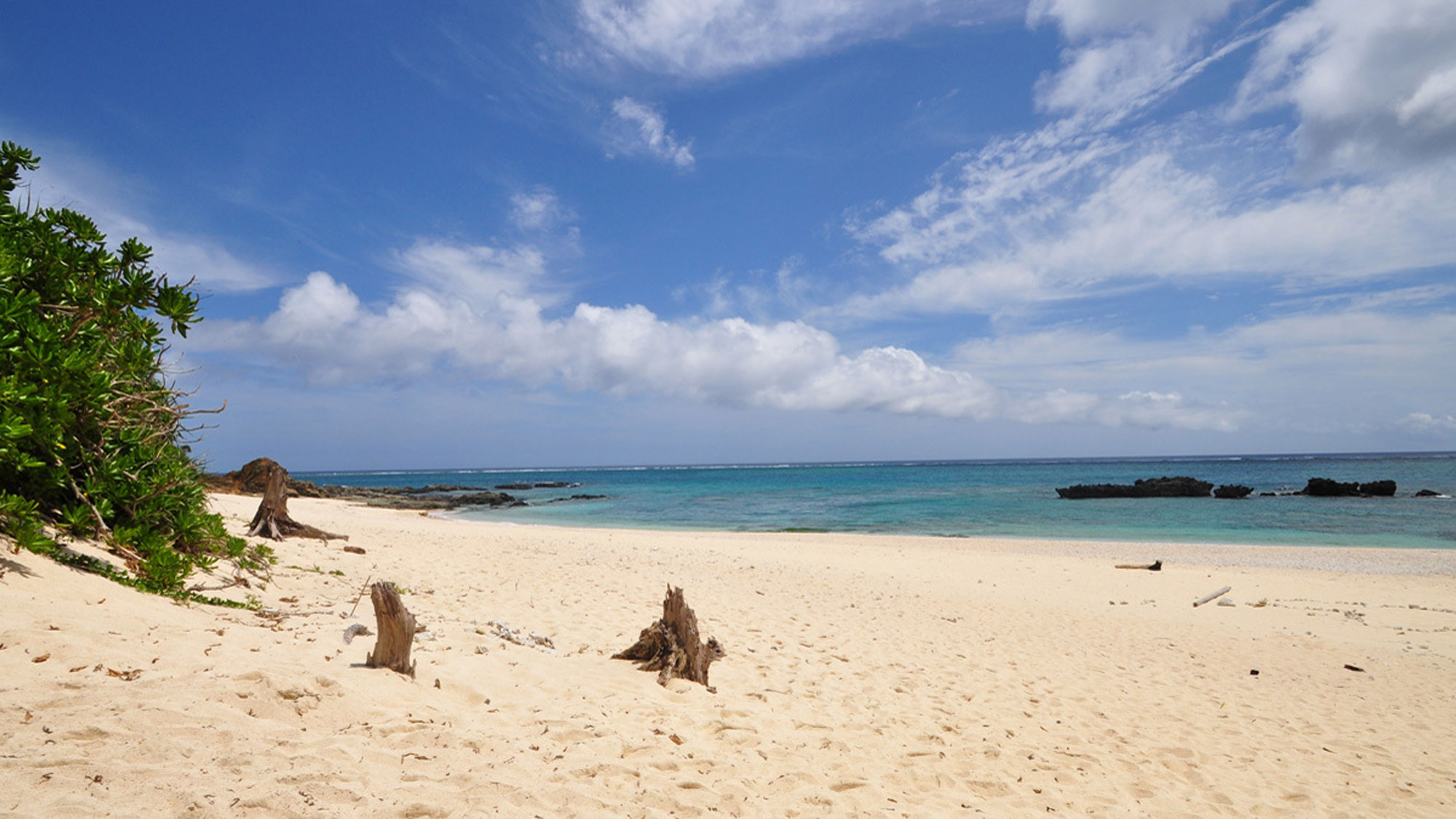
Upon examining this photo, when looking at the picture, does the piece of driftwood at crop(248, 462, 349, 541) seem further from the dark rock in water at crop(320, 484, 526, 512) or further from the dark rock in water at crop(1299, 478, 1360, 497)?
the dark rock in water at crop(1299, 478, 1360, 497)

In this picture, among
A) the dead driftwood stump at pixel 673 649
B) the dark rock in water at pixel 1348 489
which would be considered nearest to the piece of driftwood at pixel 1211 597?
the dead driftwood stump at pixel 673 649

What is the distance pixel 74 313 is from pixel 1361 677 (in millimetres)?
14927

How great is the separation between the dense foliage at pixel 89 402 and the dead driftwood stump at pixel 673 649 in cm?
423

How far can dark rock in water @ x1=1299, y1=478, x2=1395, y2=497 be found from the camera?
44250 millimetres

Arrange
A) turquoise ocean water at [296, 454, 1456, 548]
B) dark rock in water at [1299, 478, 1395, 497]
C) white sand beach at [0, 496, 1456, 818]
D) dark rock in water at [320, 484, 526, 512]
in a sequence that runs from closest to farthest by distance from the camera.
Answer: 1. white sand beach at [0, 496, 1456, 818]
2. turquoise ocean water at [296, 454, 1456, 548]
3. dark rock in water at [320, 484, 526, 512]
4. dark rock in water at [1299, 478, 1395, 497]

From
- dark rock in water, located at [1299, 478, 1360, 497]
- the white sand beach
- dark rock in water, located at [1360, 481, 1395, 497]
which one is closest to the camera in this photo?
the white sand beach

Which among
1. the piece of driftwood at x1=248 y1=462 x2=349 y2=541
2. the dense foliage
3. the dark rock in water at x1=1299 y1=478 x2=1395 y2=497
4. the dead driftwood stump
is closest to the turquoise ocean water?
the dark rock in water at x1=1299 y1=478 x2=1395 y2=497

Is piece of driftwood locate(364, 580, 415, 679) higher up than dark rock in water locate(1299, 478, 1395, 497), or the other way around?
piece of driftwood locate(364, 580, 415, 679)

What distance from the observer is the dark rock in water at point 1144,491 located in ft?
166

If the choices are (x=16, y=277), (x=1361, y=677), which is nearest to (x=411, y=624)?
(x=16, y=277)

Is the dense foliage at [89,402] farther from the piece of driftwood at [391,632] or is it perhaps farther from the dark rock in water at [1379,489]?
the dark rock in water at [1379,489]

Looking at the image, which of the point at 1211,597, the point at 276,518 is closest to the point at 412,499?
the point at 276,518

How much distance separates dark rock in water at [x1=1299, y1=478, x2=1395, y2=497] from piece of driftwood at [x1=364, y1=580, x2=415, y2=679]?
2342 inches

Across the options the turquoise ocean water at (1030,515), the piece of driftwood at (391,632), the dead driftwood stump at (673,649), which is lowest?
the turquoise ocean water at (1030,515)
